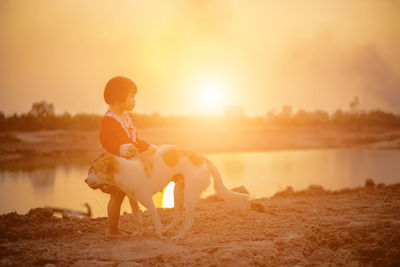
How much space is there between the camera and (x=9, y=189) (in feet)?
32.5

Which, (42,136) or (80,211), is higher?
(42,136)

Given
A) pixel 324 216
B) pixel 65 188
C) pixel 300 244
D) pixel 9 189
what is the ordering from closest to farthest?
pixel 300 244 < pixel 324 216 < pixel 9 189 < pixel 65 188

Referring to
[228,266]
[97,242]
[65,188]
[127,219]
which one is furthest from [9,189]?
[228,266]

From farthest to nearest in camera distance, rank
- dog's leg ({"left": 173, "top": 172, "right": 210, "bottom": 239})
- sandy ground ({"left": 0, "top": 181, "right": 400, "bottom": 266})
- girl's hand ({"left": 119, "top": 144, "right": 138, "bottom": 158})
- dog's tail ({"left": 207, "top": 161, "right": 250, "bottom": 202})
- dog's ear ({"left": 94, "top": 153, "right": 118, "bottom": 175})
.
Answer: dog's tail ({"left": 207, "top": 161, "right": 250, "bottom": 202}) < dog's leg ({"left": 173, "top": 172, "right": 210, "bottom": 239}) < girl's hand ({"left": 119, "top": 144, "right": 138, "bottom": 158}) < dog's ear ({"left": 94, "top": 153, "right": 118, "bottom": 175}) < sandy ground ({"left": 0, "top": 181, "right": 400, "bottom": 266})

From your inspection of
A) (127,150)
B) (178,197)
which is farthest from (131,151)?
(178,197)

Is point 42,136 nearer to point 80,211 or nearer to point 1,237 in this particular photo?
point 80,211

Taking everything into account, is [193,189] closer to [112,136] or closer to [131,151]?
[131,151]

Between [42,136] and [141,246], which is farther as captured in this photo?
[42,136]

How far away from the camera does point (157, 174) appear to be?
3.77m

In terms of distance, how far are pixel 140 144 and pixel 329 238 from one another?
2.65 m

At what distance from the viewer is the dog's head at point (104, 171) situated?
363cm

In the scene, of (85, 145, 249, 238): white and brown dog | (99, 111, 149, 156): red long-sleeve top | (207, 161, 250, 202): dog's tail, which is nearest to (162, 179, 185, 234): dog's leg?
(85, 145, 249, 238): white and brown dog

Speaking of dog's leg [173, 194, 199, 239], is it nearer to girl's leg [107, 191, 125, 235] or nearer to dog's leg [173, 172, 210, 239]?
dog's leg [173, 172, 210, 239]

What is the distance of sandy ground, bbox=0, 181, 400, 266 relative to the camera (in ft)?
11.1
